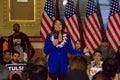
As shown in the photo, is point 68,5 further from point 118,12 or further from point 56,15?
point 118,12

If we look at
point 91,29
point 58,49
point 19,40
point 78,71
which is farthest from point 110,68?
point 91,29

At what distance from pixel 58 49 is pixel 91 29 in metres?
3.51

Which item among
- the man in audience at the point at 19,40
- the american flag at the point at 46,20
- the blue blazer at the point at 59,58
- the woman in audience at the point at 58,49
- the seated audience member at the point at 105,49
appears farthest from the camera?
the american flag at the point at 46,20

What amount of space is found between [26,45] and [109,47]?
80.5 inches

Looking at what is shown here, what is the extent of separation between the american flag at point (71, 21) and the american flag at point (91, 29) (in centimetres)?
24

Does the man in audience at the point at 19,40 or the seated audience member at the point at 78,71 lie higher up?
the seated audience member at the point at 78,71

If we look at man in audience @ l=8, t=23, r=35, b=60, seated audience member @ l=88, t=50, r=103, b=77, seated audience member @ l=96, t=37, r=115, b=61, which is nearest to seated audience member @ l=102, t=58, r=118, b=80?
seated audience member @ l=88, t=50, r=103, b=77

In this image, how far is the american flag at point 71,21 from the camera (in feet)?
32.1

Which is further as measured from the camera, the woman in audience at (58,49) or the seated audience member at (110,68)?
the woman in audience at (58,49)

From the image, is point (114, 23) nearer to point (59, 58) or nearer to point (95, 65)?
point (95, 65)

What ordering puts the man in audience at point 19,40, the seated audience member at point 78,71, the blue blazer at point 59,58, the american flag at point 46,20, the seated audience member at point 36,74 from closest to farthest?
the seated audience member at point 36,74
the seated audience member at point 78,71
the blue blazer at point 59,58
the man in audience at point 19,40
the american flag at point 46,20

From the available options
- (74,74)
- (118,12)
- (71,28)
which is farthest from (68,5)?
(74,74)

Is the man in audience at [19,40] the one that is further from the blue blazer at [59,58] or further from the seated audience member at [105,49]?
the blue blazer at [59,58]

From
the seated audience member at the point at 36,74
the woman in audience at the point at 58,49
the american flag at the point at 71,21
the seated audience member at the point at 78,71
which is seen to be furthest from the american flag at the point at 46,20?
the seated audience member at the point at 36,74
